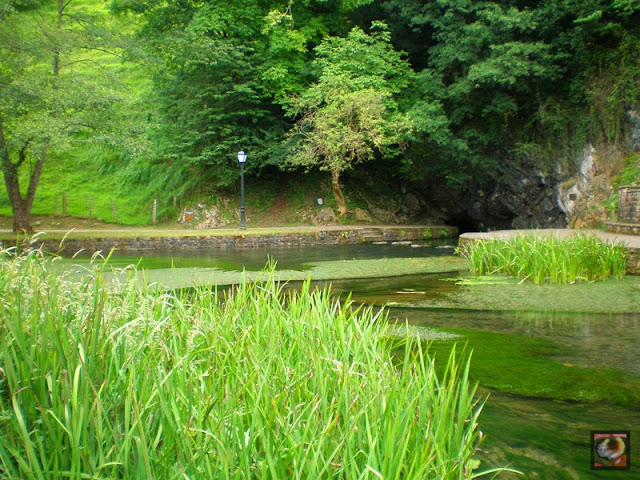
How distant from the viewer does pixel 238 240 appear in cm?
1952

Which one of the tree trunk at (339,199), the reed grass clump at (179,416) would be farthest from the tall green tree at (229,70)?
the reed grass clump at (179,416)

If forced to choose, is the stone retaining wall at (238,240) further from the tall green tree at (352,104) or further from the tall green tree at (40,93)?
the tall green tree at (40,93)

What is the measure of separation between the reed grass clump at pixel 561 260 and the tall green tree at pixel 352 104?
11.9 m

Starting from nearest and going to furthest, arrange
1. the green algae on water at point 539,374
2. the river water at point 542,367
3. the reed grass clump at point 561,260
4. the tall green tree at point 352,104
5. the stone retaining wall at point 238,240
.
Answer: the river water at point 542,367 → the green algae on water at point 539,374 → the reed grass clump at point 561,260 → the stone retaining wall at point 238,240 → the tall green tree at point 352,104

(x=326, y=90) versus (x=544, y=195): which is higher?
(x=326, y=90)

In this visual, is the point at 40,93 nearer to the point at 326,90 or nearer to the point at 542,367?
the point at 326,90

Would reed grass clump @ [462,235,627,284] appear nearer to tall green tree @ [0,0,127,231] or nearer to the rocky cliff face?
the rocky cliff face

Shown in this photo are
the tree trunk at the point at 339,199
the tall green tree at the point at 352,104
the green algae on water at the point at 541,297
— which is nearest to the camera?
the green algae on water at the point at 541,297

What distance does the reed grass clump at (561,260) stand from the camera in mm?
9133

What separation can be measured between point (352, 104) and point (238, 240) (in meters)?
6.59

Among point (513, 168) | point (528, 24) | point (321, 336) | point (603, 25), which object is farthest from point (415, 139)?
point (321, 336)

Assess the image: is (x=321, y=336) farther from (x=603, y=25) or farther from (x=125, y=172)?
(x=125, y=172)

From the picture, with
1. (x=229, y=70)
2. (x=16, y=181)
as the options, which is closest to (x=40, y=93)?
(x=16, y=181)

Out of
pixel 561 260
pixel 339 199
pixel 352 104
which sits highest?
pixel 352 104
